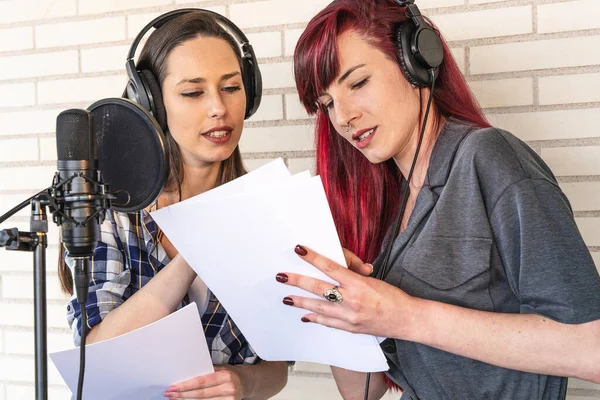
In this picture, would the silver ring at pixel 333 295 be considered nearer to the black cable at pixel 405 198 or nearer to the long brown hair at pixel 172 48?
the black cable at pixel 405 198

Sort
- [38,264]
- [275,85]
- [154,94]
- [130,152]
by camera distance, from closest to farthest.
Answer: [38,264]
[130,152]
[154,94]
[275,85]

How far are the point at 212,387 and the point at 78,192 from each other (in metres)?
0.63

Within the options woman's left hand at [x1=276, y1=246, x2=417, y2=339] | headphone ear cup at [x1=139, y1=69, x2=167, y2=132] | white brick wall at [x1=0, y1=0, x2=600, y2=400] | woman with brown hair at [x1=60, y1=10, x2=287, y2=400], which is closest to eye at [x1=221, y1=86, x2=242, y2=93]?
woman with brown hair at [x1=60, y1=10, x2=287, y2=400]

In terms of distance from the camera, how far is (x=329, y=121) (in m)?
1.52

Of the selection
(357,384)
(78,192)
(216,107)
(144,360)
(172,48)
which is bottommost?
(357,384)

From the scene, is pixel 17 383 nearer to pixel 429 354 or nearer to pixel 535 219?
pixel 429 354

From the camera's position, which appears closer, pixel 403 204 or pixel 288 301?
pixel 288 301

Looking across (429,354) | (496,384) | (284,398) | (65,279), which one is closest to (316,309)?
(429,354)

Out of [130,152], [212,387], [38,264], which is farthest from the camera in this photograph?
[212,387]

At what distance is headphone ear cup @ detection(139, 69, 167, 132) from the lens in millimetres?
1481

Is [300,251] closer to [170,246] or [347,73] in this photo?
[347,73]

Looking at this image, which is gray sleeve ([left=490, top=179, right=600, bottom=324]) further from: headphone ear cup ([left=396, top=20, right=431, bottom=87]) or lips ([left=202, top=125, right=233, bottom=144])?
lips ([left=202, top=125, right=233, bottom=144])

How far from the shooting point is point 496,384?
1.20 m

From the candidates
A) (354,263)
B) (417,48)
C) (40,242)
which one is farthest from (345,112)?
(40,242)
